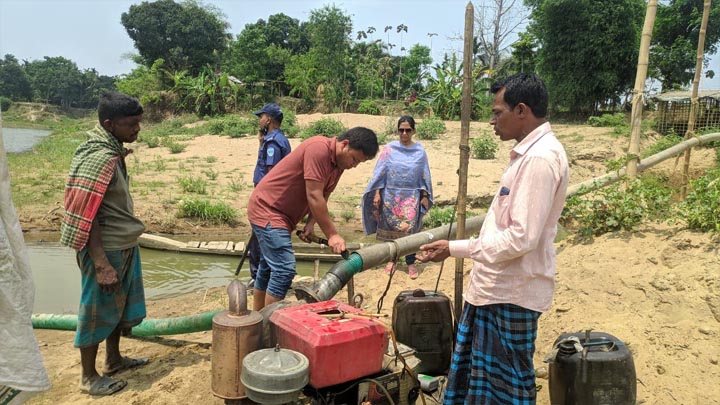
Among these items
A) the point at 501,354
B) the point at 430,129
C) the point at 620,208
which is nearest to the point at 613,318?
the point at 620,208

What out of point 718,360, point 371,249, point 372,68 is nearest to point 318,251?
point 371,249

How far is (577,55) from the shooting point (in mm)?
21578

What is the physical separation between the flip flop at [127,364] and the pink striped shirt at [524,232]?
2.69 m

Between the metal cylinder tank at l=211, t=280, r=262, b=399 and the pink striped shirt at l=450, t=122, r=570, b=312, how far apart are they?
3.70ft

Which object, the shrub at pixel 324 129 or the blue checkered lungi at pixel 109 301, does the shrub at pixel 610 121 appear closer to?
the shrub at pixel 324 129

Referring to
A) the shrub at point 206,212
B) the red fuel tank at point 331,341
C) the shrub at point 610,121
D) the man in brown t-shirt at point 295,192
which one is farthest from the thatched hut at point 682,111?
the red fuel tank at point 331,341

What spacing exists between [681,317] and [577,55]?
20567mm

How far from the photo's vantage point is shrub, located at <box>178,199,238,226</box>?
9828 millimetres

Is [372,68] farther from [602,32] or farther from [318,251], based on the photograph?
[318,251]

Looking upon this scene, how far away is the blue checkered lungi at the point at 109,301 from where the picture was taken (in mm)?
3291

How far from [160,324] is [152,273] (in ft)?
10.9

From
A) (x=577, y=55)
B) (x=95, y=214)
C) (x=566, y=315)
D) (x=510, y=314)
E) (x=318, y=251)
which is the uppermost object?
(x=577, y=55)

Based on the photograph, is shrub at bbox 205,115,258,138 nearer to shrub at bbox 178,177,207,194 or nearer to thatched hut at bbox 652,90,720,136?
shrub at bbox 178,177,207,194

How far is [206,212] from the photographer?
981cm
